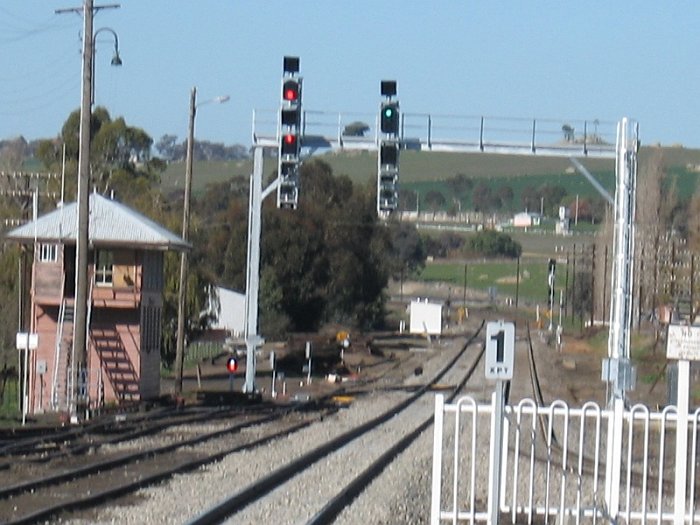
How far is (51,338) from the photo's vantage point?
47.1 meters

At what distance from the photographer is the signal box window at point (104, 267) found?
47.7m

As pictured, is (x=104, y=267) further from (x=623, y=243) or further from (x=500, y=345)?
(x=500, y=345)

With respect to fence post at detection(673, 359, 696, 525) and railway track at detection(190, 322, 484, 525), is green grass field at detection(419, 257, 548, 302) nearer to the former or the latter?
railway track at detection(190, 322, 484, 525)

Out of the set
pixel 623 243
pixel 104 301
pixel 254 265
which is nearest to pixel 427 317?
pixel 104 301

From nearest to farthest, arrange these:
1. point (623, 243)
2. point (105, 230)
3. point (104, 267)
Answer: point (623, 243) → point (105, 230) → point (104, 267)

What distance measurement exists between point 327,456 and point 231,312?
61994mm

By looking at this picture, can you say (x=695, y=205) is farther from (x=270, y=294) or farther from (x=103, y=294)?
(x=103, y=294)

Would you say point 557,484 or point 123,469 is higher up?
point 557,484

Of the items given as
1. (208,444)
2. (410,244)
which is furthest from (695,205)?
(410,244)

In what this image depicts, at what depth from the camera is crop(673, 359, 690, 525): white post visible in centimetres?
1494

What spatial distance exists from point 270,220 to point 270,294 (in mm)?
4913

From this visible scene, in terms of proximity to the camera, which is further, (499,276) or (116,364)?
(499,276)

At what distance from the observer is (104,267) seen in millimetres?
48344

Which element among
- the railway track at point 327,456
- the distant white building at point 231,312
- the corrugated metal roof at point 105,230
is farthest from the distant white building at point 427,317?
the railway track at point 327,456
